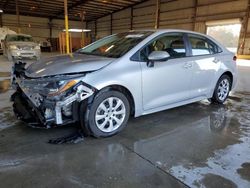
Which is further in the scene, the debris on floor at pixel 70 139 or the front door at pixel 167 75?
the front door at pixel 167 75

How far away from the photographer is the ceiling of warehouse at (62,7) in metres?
21.1

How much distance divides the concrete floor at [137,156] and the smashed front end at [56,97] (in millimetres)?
326

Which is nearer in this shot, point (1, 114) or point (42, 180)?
point (42, 180)

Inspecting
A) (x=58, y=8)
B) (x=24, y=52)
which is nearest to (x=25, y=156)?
(x=24, y=52)

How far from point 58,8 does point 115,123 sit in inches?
954

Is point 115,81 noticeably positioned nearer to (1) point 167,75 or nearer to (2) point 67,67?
(2) point 67,67

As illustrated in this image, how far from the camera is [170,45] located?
3.40 metres

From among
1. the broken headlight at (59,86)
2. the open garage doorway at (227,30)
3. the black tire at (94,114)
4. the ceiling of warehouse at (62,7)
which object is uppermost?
the ceiling of warehouse at (62,7)

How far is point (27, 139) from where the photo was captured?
2693 mm

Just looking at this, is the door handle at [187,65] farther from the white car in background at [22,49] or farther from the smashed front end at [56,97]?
the white car in background at [22,49]

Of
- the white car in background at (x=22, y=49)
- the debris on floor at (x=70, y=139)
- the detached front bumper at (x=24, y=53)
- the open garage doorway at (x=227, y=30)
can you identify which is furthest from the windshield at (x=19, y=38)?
the open garage doorway at (x=227, y=30)

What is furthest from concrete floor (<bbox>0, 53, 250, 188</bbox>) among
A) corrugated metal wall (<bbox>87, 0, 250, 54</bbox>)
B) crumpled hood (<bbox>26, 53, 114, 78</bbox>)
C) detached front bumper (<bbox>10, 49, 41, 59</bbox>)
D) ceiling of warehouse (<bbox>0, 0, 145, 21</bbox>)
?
ceiling of warehouse (<bbox>0, 0, 145, 21</bbox>)

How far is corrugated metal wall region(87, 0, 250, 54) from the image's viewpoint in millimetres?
14367

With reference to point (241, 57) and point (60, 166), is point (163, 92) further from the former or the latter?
point (241, 57)
